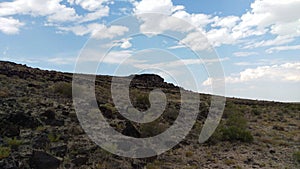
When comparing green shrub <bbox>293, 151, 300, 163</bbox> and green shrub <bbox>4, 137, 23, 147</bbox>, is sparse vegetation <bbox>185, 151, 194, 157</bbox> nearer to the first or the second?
green shrub <bbox>293, 151, 300, 163</bbox>

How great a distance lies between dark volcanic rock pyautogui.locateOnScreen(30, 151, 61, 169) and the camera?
13.2 meters

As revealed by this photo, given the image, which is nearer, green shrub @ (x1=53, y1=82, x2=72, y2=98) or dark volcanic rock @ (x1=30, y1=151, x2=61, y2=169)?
dark volcanic rock @ (x1=30, y1=151, x2=61, y2=169)

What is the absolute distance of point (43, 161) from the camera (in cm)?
1334

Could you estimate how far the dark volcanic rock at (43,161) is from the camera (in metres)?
13.2

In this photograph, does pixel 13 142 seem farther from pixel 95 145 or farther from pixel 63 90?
pixel 63 90

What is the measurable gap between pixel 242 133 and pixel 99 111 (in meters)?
9.37

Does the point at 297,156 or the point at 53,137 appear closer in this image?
the point at 53,137

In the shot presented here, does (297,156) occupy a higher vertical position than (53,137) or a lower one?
lower

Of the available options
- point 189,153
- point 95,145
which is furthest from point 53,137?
point 189,153

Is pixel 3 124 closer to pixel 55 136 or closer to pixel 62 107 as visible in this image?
pixel 55 136

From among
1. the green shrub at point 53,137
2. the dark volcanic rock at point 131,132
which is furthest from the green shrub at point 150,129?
the green shrub at point 53,137

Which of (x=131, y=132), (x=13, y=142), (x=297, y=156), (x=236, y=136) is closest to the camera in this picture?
(x=13, y=142)

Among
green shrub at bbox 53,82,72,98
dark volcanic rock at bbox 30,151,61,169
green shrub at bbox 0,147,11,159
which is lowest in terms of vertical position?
dark volcanic rock at bbox 30,151,61,169

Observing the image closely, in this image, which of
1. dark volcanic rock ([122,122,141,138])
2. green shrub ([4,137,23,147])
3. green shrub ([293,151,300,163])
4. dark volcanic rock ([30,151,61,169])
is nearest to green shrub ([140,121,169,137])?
dark volcanic rock ([122,122,141,138])
